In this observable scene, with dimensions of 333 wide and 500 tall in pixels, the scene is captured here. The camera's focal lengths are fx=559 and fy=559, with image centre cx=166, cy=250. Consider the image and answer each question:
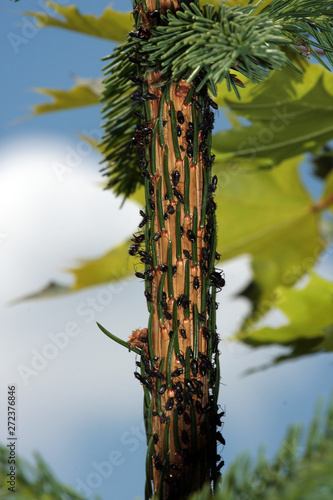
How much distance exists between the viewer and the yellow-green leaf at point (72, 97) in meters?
0.84

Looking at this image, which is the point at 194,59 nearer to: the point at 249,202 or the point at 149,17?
the point at 149,17

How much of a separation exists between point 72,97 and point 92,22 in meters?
0.15

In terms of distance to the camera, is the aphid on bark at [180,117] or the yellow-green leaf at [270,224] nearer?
the aphid on bark at [180,117]

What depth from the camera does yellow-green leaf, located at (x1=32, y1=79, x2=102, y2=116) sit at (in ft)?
2.76

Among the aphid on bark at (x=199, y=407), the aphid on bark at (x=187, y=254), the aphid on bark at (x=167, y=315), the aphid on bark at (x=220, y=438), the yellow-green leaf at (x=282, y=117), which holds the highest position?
the yellow-green leaf at (x=282, y=117)

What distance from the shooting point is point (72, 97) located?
0.85m

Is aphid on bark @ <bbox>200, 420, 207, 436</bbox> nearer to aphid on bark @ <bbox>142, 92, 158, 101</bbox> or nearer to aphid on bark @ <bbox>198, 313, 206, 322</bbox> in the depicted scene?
aphid on bark @ <bbox>198, 313, 206, 322</bbox>

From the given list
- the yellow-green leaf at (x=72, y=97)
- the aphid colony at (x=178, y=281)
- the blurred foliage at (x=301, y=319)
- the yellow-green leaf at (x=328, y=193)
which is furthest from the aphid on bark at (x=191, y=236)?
the yellow-green leaf at (x=328, y=193)

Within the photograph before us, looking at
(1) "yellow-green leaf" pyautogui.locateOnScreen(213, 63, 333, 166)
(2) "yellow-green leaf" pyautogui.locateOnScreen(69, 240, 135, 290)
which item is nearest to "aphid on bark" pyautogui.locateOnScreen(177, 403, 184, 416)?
(1) "yellow-green leaf" pyautogui.locateOnScreen(213, 63, 333, 166)

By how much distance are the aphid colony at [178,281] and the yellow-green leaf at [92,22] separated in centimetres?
42

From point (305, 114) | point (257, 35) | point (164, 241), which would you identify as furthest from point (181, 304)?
point (305, 114)

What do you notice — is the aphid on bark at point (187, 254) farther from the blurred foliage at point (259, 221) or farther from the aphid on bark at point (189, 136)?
the blurred foliage at point (259, 221)

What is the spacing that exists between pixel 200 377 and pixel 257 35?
178 millimetres

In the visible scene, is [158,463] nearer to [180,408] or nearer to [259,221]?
[180,408]
